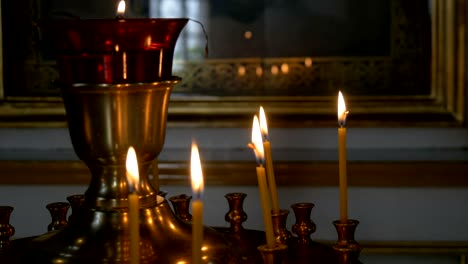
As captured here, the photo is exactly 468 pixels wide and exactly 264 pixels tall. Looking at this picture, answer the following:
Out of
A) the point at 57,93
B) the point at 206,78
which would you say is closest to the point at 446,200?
the point at 206,78

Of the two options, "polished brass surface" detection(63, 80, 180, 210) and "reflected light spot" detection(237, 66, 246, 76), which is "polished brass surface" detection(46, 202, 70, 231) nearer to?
"polished brass surface" detection(63, 80, 180, 210)

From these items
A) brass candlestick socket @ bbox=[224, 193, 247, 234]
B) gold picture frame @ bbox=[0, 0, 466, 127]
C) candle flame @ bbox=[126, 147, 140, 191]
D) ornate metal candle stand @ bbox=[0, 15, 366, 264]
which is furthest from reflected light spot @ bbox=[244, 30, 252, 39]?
candle flame @ bbox=[126, 147, 140, 191]

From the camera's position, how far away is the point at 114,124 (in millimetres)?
572

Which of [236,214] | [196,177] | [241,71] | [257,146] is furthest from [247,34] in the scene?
[196,177]

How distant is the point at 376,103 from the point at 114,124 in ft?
2.39

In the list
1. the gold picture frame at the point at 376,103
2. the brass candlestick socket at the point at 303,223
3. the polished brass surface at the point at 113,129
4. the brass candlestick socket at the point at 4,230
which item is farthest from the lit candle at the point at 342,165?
the gold picture frame at the point at 376,103

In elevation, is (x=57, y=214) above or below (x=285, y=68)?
below

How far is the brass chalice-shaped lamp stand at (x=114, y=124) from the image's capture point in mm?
558

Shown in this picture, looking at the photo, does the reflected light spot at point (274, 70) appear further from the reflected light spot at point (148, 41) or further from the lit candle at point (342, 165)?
the reflected light spot at point (148, 41)

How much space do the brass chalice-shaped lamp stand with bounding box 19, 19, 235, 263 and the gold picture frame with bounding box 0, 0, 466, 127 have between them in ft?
2.15

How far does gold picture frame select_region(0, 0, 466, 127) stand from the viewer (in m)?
1.23

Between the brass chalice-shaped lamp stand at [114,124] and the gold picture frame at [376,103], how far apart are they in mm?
655

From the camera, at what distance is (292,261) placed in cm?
65

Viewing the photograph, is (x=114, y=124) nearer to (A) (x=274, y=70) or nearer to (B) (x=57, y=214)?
(B) (x=57, y=214)
